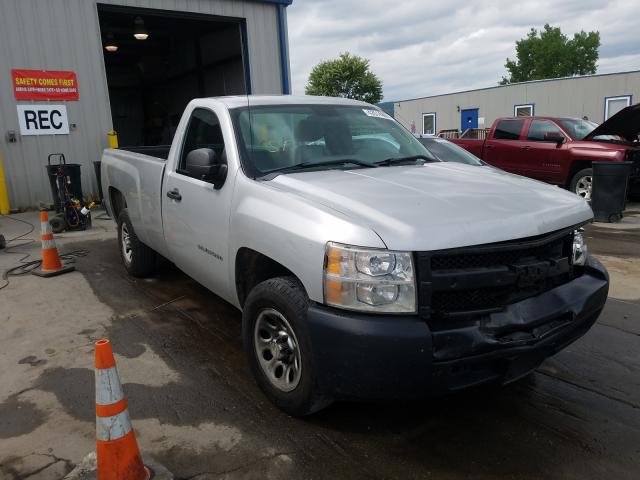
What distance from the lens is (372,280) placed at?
2416 mm

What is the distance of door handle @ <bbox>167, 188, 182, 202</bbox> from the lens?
413 centimetres

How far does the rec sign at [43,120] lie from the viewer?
34.7 feet

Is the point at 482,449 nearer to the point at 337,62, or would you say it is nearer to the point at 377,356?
the point at 377,356

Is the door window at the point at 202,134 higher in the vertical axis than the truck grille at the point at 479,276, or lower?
higher

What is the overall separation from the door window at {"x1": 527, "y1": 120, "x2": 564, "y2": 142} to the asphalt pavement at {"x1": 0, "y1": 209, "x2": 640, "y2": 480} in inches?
297

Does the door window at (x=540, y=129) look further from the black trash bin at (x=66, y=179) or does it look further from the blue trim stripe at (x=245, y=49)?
the black trash bin at (x=66, y=179)

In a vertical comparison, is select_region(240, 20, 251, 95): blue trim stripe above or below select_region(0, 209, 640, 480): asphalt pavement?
above

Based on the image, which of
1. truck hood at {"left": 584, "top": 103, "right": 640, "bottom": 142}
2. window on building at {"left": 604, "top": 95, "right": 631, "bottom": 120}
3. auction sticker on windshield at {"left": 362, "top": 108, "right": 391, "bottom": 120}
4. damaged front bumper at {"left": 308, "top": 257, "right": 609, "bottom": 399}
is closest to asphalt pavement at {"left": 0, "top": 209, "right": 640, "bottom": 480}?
damaged front bumper at {"left": 308, "top": 257, "right": 609, "bottom": 399}

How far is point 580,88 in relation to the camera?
25.1 meters

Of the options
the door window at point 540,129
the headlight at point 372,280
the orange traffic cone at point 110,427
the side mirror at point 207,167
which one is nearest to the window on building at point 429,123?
the door window at point 540,129

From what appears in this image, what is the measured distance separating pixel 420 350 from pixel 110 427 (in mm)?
1444

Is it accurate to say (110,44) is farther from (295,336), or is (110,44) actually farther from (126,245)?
(295,336)

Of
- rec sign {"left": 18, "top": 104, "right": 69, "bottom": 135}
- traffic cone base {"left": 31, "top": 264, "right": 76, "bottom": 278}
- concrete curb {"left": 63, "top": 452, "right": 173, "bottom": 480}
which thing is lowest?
concrete curb {"left": 63, "top": 452, "right": 173, "bottom": 480}

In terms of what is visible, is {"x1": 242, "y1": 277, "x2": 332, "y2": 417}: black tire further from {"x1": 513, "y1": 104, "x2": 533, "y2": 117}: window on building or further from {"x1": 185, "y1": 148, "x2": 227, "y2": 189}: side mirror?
{"x1": 513, "y1": 104, "x2": 533, "y2": 117}: window on building
